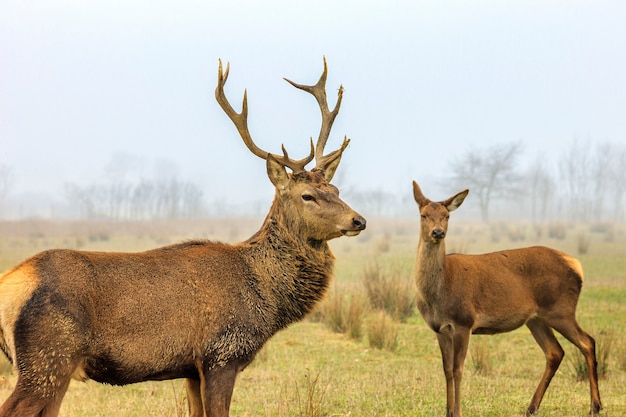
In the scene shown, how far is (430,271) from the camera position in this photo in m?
8.71

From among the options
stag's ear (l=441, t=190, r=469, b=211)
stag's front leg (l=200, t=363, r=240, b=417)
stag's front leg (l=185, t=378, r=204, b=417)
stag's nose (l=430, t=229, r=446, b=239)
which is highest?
stag's ear (l=441, t=190, r=469, b=211)

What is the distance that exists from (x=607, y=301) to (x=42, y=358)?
48.6 ft

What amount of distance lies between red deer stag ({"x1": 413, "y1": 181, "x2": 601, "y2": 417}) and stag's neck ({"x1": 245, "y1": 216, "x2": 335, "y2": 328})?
218 centimetres

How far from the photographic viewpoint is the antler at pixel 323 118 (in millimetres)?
7413

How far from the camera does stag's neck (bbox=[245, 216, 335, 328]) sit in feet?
21.4

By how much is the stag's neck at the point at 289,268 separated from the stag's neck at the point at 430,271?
210 centimetres

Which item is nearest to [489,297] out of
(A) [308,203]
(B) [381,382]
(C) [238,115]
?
(B) [381,382]

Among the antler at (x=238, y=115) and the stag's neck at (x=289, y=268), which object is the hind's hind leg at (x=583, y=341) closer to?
the stag's neck at (x=289, y=268)

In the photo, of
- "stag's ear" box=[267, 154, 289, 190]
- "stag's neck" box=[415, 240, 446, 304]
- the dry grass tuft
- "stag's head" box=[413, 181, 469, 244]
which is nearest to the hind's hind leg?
"stag's neck" box=[415, 240, 446, 304]

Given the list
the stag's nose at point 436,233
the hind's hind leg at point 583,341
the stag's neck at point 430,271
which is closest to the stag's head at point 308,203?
the stag's nose at point 436,233

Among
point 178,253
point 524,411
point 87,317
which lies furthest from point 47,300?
point 524,411

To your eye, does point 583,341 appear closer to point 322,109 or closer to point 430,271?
point 430,271

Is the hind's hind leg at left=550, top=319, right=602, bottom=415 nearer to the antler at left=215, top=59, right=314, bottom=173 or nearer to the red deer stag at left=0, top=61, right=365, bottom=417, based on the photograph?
the red deer stag at left=0, top=61, right=365, bottom=417

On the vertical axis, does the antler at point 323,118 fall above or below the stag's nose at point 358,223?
above
